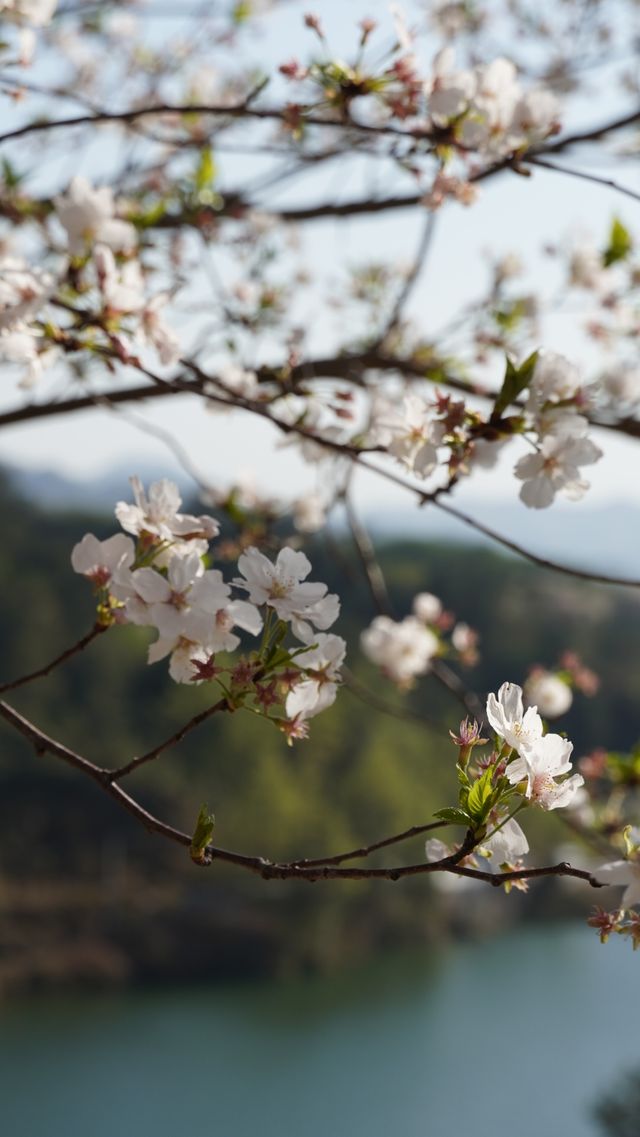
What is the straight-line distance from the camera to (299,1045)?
24.5 ft

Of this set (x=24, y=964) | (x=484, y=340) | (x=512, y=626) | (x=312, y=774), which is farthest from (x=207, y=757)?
(x=484, y=340)

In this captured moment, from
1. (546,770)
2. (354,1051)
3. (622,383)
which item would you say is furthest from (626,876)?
(354,1051)

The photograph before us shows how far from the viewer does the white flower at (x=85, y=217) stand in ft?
2.21

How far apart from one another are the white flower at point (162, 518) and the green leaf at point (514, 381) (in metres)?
0.18

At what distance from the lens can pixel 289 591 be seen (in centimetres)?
39

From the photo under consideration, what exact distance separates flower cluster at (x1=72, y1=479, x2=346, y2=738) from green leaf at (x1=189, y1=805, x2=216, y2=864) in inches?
1.7

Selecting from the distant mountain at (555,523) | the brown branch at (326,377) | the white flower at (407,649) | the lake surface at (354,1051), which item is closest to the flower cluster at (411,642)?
the white flower at (407,649)

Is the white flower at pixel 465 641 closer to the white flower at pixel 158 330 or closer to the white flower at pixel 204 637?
the white flower at pixel 158 330

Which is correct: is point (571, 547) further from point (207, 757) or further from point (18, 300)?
point (18, 300)

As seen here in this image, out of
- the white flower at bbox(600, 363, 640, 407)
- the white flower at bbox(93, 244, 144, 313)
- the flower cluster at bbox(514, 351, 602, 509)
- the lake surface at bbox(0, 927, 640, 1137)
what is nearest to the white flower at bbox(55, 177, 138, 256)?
the white flower at bbox(93, 244, 144, 313)

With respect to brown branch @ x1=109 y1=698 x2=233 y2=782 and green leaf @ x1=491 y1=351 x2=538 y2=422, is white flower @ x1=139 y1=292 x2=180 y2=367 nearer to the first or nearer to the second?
green leaf @ x1=491 y1=351 x2=538 y2=422

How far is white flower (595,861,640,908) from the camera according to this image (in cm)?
39

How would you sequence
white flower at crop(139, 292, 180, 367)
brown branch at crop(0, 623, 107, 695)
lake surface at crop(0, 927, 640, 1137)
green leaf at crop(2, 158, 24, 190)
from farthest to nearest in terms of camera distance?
lake surface at crop(0, 927, 640, 1137) < green leaf at crop(2, 158, 24, 190) < white flower at crop(139, 292, 180, 367) < brown branch at crop(0, 623, 107, 695)

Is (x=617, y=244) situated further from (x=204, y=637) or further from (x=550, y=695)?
(x=204, y=637)
